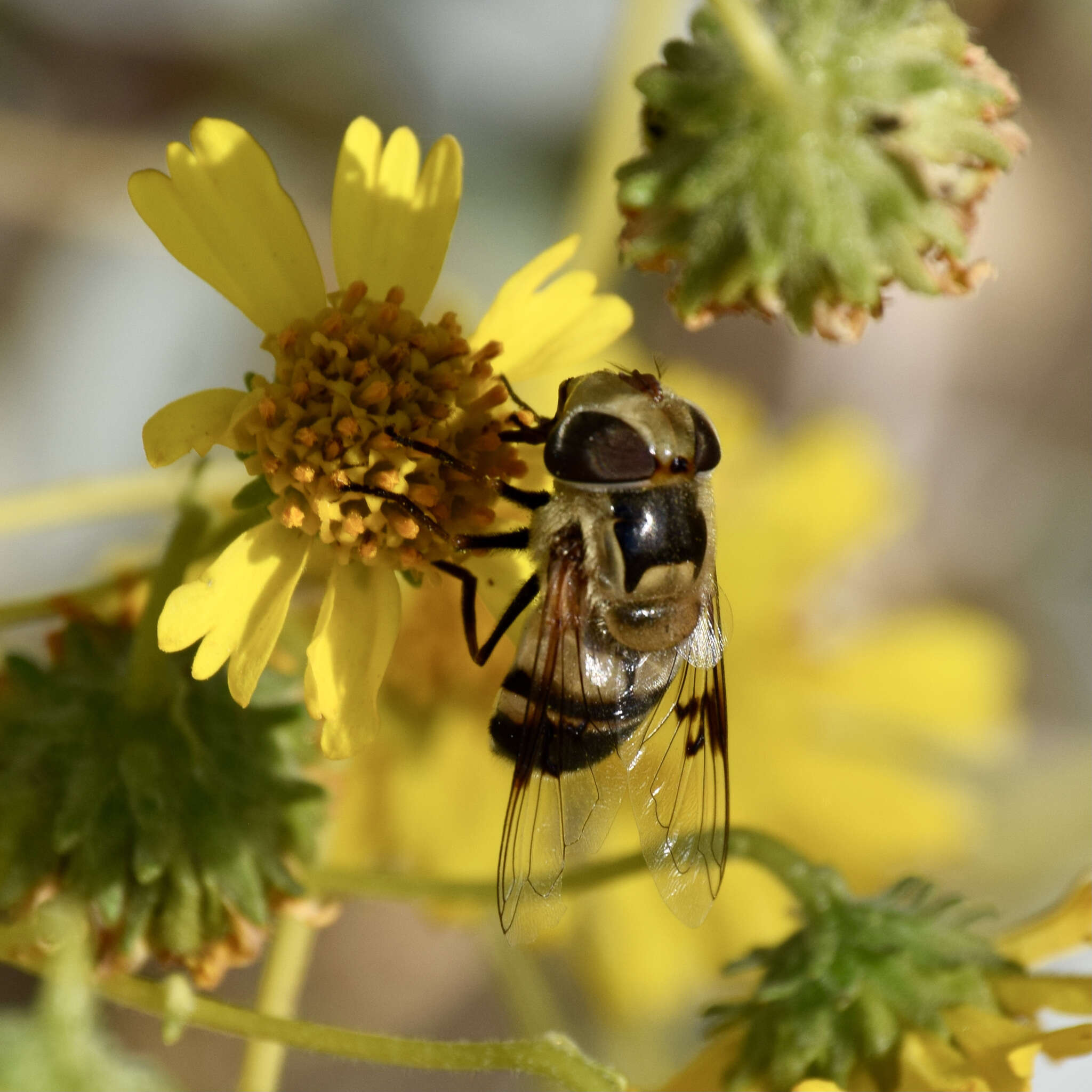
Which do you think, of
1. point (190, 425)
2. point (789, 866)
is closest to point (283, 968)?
point (789, 866)

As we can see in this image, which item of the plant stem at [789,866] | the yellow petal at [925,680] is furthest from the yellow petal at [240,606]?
the yellow petal at [925,680]

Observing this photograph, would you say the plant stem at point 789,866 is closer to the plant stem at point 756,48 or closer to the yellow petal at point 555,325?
the yellow petal at point 555,325

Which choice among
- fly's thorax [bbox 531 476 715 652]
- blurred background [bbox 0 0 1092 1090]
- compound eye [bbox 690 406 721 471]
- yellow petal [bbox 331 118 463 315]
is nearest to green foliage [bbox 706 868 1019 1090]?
fly's thorax [bbox 531 476 715 652]

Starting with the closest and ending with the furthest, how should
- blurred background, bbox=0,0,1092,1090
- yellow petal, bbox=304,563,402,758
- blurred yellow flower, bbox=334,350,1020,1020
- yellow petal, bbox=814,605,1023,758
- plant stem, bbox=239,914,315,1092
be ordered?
1. yellow petal, bbox=304,563,402,758
2. plant stem, bbox=239,914,315,1092
3. blurred yellow flower, bbox=334,350,1020,1020
4. yellow petal, bbox=814,605,1023,758
5. blurred background, bbox=0,0,1092,1090

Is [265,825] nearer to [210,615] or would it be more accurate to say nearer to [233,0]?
[210,615]

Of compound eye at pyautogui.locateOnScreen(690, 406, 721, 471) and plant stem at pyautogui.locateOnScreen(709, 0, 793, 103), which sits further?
compound eye at pyautogui.locateOnScreen(690, 406, 721, 471)

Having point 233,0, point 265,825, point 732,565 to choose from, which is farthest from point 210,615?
point 233,0

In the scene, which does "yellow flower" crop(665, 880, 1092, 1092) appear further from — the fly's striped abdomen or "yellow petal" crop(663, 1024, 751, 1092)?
the fly's striped abdomen
